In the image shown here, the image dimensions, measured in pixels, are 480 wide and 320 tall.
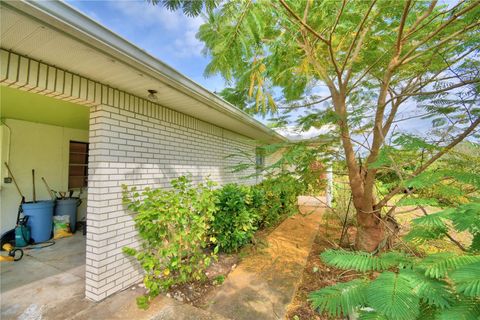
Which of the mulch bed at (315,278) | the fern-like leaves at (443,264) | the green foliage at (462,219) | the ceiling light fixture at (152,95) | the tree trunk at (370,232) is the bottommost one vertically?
the mulch bed at (315,278)

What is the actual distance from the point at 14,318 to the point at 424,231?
4.04m

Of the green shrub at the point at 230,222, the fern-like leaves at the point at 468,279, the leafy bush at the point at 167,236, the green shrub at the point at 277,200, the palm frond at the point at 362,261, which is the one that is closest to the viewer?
the fern-like leaves at the point at 468,279

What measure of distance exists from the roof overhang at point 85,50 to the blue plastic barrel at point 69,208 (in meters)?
4.05

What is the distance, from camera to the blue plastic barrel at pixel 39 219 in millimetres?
4777

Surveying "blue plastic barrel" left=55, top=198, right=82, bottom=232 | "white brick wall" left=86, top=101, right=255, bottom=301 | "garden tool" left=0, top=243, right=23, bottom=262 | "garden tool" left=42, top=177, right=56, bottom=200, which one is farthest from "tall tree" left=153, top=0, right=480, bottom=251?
"garden tool" left=42, top=177, right=56, bottom=200

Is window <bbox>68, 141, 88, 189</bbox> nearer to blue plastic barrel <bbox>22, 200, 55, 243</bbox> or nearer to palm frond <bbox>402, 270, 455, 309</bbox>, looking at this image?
blue plastic barrel <bbox>22, 200, 55, 243</bbox>

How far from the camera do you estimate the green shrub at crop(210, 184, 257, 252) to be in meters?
4.16

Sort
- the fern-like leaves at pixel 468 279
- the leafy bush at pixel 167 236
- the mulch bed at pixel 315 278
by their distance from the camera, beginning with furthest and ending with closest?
the leafy bush at pixel 167 236 < the mulch bed at pixel 315 278 < the fern-like leaves at pixel 468 279

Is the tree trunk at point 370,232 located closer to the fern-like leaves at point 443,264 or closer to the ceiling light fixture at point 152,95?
the fern-like leaves at point 443,264

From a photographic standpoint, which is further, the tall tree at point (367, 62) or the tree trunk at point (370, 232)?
the tree trunk at point (370, 232)

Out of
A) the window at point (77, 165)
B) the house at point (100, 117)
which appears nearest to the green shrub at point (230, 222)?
the house at point (100, 117)

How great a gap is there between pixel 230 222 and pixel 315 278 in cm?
167

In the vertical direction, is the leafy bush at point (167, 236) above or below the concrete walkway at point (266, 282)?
above

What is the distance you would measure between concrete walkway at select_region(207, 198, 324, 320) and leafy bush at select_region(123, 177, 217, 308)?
55cm
